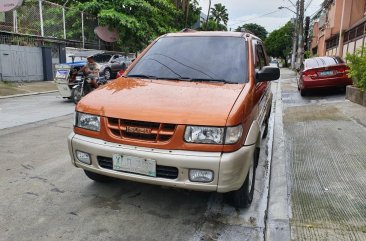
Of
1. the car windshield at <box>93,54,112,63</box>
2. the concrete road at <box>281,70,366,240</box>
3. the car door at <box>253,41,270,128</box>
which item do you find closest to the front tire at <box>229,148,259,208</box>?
the concrete road at <box>281,70,366,240</box>

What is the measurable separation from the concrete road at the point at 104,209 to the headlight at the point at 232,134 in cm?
89

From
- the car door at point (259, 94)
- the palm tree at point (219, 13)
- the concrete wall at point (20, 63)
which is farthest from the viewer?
the palm tree at point (219, 13)

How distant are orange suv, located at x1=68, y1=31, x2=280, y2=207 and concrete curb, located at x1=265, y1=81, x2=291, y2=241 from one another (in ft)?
1.01

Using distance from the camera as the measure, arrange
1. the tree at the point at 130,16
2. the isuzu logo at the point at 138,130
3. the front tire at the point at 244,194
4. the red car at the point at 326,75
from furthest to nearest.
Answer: the tree at the point at 130,16 < the red car at the point at 326,75 < the front tire at the point at 244,194 < the isuzu logo at the point at 138,130

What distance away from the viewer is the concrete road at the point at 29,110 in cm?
840

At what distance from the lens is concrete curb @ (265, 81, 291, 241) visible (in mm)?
3227

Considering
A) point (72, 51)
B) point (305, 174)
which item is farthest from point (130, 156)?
point (72, 51)

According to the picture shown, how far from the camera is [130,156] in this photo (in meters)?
3.24

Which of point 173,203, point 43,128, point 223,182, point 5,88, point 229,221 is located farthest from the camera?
point 5,88

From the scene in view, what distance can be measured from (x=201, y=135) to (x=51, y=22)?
62.1 feet

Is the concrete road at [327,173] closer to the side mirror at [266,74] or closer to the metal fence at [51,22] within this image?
the side mirror at [266,74]

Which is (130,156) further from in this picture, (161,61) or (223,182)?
(161,61)

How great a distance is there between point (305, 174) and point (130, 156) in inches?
100

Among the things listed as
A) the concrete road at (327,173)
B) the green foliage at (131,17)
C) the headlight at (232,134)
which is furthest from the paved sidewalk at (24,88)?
the headlight at (232,134)
